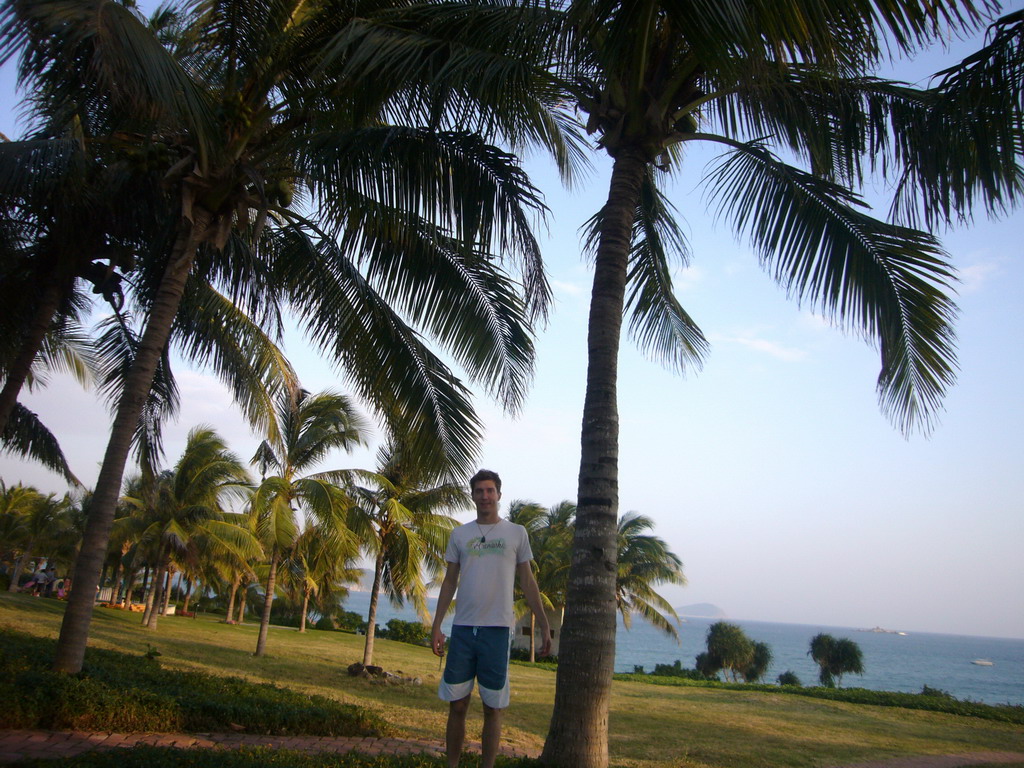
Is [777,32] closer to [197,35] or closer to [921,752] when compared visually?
[197,35]

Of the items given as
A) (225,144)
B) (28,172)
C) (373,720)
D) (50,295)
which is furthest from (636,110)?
(50,295)

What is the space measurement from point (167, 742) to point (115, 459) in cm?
283

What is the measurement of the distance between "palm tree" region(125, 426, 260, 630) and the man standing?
20193mm

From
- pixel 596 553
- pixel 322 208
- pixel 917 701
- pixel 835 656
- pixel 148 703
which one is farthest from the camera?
pixel 835 656

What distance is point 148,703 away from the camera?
6125 millimetres

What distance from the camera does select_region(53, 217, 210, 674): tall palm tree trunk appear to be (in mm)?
6758

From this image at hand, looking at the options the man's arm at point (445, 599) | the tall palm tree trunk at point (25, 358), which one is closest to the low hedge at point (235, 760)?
the man's arm at point (445, 599)

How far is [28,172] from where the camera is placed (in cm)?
690

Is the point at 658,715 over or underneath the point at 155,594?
underneath

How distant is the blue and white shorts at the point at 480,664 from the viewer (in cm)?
436

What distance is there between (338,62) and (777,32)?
4810mm

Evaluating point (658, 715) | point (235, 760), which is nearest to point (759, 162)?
point (235, 760)

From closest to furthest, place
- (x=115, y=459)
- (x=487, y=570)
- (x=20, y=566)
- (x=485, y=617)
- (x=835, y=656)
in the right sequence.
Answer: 1. (x=485, y=617)
2. (x=487, y=570)
3. (x=115, y=459)
4. (x=835, y=656)
5. (x=20, y=566)

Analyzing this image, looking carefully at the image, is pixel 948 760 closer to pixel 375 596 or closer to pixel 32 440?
pixel 375 596
